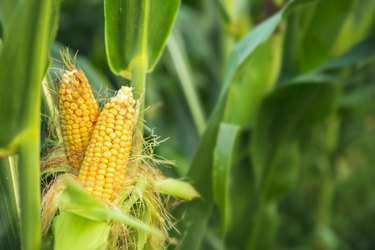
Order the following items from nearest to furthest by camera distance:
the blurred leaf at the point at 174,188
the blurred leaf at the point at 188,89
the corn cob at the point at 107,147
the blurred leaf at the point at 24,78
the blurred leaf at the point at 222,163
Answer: the blurred leaf at the point at 24,78 → the corn cob at the point at 107,147 → the blurred leaf at the point at 174,188 → the blurred leaf at the point at 222,163 → the blurred leaf at the point at 188,89

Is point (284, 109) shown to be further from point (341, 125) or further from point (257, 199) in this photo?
point (341, 125)

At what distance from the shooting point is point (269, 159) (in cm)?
190

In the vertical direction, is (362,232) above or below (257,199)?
below

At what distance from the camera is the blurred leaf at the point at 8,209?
105 cm

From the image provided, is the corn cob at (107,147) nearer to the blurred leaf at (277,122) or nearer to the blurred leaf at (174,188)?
the blurred leaf at (174,188)

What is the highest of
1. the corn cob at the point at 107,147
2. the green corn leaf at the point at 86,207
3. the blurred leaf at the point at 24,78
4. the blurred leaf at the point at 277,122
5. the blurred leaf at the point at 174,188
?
the blurred leaf at the point at 24,78

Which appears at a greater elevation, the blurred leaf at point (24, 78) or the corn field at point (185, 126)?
the blurred leaf at point (24, 78)

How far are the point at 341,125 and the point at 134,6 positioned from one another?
1730mm

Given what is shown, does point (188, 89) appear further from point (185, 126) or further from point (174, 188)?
point (174, 188)

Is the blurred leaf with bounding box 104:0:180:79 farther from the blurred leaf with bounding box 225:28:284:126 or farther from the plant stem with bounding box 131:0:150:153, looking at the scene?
the blurred leaf with bounding box 225:28:284:126

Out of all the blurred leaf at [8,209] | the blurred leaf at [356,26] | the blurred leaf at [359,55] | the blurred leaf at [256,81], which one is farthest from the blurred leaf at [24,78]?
the blurred leaf at [356,26]

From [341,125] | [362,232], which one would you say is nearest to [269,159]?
[341,125]

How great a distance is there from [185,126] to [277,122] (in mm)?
398

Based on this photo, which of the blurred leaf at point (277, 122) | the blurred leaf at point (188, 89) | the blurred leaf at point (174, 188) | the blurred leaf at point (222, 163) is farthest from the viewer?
the blurred leaf at point (188, 89)
